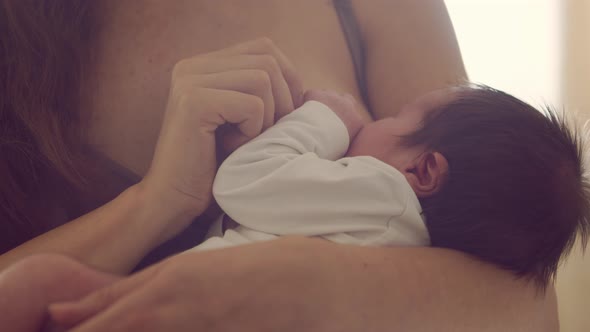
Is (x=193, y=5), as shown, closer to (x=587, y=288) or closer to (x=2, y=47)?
(x=2, y=47)

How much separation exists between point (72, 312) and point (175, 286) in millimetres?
76

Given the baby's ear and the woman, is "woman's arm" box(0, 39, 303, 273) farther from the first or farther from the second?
the baby's ear

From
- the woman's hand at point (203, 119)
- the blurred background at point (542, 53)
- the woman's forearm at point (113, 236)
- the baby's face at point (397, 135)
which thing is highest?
the woman's hand at point (203, 119)

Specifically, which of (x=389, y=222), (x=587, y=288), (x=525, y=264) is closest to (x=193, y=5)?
(x=389, y=222)

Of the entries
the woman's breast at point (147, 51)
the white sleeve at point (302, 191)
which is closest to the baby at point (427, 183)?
the white sleeve at point (302, 191)

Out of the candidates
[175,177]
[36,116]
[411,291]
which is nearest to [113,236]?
[175,177]

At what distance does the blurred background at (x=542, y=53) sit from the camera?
1413mm

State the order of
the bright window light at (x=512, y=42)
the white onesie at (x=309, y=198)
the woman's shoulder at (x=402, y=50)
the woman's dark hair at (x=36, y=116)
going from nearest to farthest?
1. the white onesie at (x=309, y=198)
2. the woman's dark hair at (x=36, y=116)
3. the woman's shoulder at (x=402, y=50)
4. the bright window light at (x=512, y=42)

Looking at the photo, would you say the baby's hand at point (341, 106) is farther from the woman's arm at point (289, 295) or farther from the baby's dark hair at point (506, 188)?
the woman's arm at point (289, 295)

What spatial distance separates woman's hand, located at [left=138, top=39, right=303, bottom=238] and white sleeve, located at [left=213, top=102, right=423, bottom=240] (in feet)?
0.09

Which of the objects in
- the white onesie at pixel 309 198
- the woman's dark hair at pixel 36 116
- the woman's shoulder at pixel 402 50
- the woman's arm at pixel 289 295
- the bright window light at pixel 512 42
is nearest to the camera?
the woman's arm at pixel 289 295

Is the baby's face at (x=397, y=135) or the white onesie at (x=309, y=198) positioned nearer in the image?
the white onesie at (x=309, y=198)

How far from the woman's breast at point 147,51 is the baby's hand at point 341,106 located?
85mm

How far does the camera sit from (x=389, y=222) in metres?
0.55
